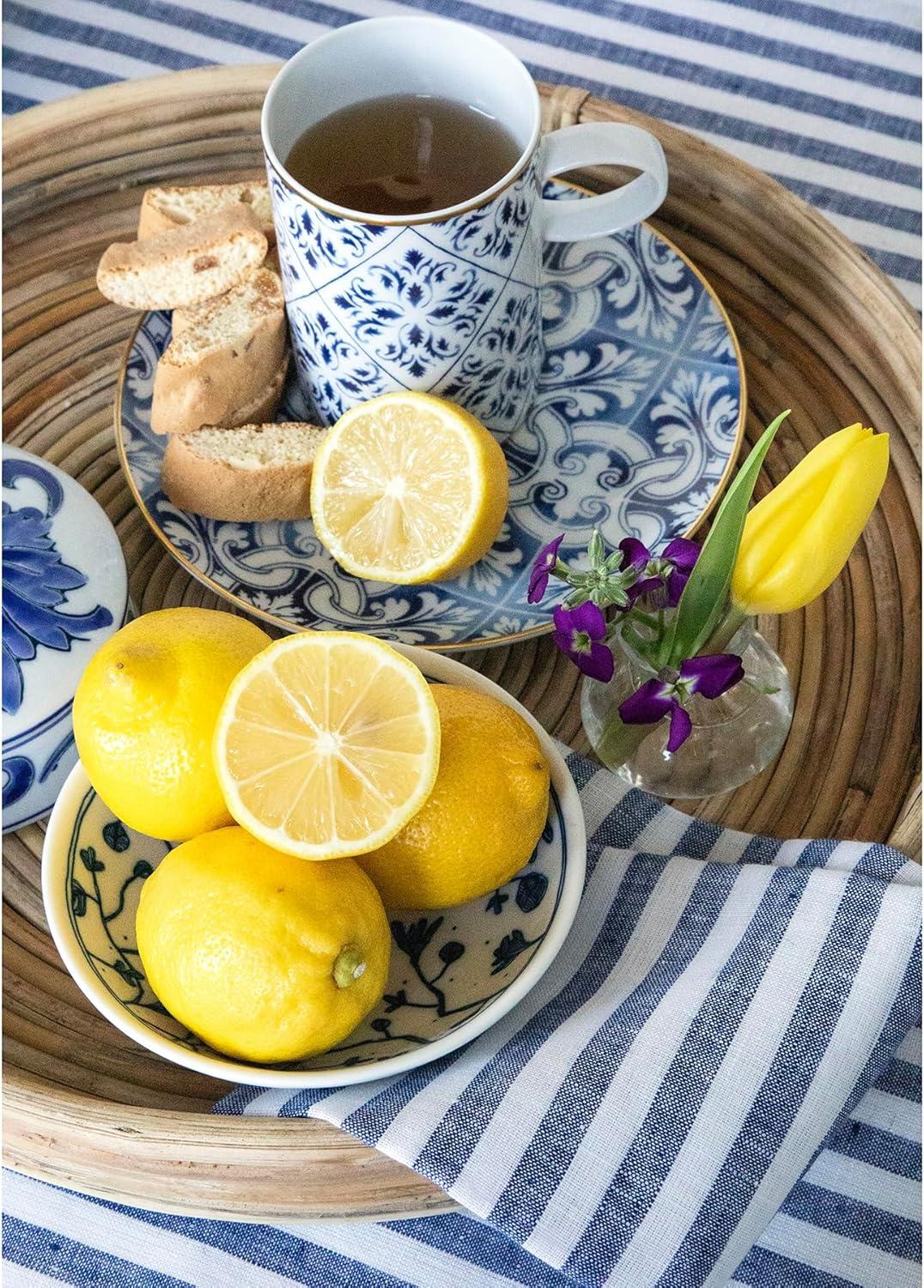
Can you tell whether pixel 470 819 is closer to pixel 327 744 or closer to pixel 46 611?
pixel 327 744

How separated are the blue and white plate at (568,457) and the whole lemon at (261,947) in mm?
189

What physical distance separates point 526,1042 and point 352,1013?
10 cm

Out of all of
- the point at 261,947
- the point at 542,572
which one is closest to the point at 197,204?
the point at 542,572

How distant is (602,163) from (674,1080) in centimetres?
51

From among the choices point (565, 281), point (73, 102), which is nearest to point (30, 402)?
point (73, 102)

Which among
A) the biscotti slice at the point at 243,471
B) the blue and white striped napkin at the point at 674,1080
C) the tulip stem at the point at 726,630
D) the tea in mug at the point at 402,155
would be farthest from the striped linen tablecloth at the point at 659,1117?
the tea in mug at the point at 402,155

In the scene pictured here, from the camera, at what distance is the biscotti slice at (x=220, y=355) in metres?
0.76

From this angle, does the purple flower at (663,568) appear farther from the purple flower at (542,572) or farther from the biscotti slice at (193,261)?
the biscotti slice at (193,261)

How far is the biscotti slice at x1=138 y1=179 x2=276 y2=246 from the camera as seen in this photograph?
0.82 metres

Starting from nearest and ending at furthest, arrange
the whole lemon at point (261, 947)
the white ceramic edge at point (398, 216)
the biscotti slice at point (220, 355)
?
the whole lemon at point (261, 947) < the white ceramic edge at point (398, 216) < the biscotti slice at point (220, 355)

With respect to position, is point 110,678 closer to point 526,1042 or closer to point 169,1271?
point 526,1042

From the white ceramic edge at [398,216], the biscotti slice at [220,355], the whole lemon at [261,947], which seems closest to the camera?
the whole lemon at [261,947]

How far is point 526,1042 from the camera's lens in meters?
0.62

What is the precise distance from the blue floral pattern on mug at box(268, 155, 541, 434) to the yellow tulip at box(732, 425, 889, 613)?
0.22m
